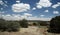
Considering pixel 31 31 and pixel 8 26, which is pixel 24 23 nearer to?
pixel 31 31

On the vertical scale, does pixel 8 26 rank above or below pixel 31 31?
above

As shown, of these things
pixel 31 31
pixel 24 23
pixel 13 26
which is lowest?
pixel 31 31

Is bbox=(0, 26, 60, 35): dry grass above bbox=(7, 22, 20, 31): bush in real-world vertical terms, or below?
below

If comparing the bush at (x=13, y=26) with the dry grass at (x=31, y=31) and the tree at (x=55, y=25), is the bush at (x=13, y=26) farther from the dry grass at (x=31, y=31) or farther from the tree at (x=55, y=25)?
the tree at (x=55, y=25)

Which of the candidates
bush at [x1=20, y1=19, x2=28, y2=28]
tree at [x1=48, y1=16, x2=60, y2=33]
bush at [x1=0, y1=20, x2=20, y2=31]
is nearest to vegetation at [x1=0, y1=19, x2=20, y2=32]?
bush at [x1=0, y1=20, x2=20, y2=31]

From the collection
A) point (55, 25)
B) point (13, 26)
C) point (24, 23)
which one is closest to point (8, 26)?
point (13, 26)

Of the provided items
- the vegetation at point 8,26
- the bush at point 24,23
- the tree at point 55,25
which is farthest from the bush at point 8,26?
the tree at point 55,25

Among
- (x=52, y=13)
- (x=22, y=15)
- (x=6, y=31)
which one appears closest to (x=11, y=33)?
Answer: (x=6, y=31)

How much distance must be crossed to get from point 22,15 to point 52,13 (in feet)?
5.11

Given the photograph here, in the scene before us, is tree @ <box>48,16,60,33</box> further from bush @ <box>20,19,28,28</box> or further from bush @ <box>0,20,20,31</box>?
bush @ <box>0,20,20,31</box>

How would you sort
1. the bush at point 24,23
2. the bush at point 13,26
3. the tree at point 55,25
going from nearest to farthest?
the tree at point 55,25 → the bush at point 24,23 → the bush at point 13,26

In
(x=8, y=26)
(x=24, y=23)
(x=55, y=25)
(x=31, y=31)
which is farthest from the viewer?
(x=8, y=26)

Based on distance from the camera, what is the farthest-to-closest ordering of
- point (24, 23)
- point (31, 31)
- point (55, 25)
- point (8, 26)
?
point (8, 26), point (24, 23), point (31, 31), point (55, 25)

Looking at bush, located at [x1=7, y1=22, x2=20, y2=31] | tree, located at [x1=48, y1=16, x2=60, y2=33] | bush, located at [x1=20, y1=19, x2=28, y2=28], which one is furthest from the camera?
bush, located at [x1=7, y1=22, x2=20, y2=31]
